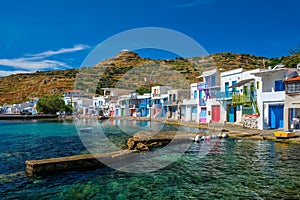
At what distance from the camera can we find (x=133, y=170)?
12750 millimetres

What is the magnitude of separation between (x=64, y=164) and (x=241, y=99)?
23019 mm

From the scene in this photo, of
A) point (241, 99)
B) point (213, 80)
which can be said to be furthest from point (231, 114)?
point (213, 80)

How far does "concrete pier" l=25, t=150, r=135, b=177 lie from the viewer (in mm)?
12016

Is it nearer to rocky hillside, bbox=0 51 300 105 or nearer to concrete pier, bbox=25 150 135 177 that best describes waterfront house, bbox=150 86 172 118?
rocky hillside, bbox=0 51 300 105

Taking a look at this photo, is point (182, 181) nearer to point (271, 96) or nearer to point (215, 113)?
point (271, 96)

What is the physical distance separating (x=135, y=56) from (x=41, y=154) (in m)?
125

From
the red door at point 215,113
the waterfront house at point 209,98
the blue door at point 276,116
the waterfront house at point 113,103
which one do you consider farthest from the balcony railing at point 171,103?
the blue door at point 276,116

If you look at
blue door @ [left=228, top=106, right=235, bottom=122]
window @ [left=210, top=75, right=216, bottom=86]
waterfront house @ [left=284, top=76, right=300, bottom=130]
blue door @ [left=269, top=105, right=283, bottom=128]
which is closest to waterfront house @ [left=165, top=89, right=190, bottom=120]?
window @ [left=210, top=75, right=216, bottom=86]

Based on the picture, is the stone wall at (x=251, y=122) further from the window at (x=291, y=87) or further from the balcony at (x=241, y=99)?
the window at (x=291, y=87)

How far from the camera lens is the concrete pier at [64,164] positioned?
473 inches

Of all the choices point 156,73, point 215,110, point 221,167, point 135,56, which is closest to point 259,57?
point 156,73

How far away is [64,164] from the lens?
41.8 ft

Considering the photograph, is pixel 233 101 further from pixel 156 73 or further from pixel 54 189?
pixel 156 73

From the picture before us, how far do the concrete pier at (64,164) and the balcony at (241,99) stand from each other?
19.5 m
